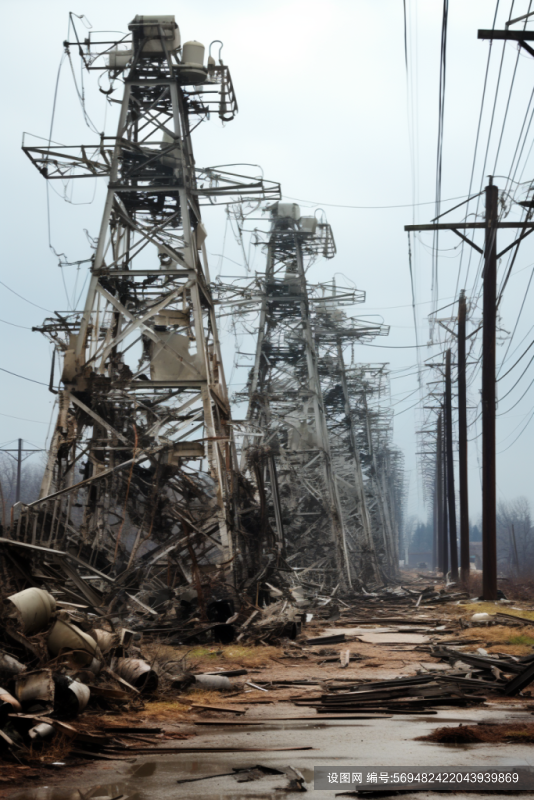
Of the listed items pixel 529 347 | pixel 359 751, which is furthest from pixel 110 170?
pixel 359 751

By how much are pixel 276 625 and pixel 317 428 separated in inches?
774

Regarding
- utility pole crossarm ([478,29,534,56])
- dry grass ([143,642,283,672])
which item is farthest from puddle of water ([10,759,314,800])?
utility pole crossarm ([478,29,534,56])

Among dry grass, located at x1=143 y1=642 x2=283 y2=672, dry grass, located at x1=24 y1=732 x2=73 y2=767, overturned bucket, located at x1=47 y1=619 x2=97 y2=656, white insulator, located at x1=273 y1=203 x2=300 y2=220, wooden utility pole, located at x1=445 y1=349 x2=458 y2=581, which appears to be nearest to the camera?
dry grass, located at x1=24 y1=732 x2=73 y2=767

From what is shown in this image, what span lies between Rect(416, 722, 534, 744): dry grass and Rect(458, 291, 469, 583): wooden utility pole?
2844 cm

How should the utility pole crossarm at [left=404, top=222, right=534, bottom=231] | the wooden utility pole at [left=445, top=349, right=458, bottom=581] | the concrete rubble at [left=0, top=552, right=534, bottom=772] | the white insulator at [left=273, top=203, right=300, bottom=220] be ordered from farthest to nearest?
the wooden utility pole at [left=445, top=349, right=458, bottom=581]
the white insulator at [left=273, top=203, right=300, bottom=220]
the utility pole crossarm at [left=404, top=222, right=534, bottom=231]
the concrete rubble at [left=0, top=552, right=534, bottom=772]

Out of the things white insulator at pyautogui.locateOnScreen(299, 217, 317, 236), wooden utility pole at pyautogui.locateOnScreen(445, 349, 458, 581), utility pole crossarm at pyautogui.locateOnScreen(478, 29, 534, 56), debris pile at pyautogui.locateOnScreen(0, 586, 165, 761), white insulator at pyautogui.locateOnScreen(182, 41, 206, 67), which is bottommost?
debris pile at pyautogui.locateOnScreen(0, 586, 165, 761)

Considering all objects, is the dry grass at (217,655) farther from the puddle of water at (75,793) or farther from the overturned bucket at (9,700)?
the puddle of water at (75,793)

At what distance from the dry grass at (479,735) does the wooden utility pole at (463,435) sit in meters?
28.4

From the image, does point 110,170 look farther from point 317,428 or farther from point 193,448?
point 317,428

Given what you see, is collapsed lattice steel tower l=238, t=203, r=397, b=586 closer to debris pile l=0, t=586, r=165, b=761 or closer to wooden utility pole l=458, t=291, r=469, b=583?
wooden utility pole l=458, t=291, r=469, b=583

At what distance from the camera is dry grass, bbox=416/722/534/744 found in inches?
292

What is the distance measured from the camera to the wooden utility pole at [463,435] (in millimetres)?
35562

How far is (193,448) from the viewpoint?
64.1 ft

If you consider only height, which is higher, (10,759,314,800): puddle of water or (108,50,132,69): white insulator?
(108,50,132,69): white insulator
